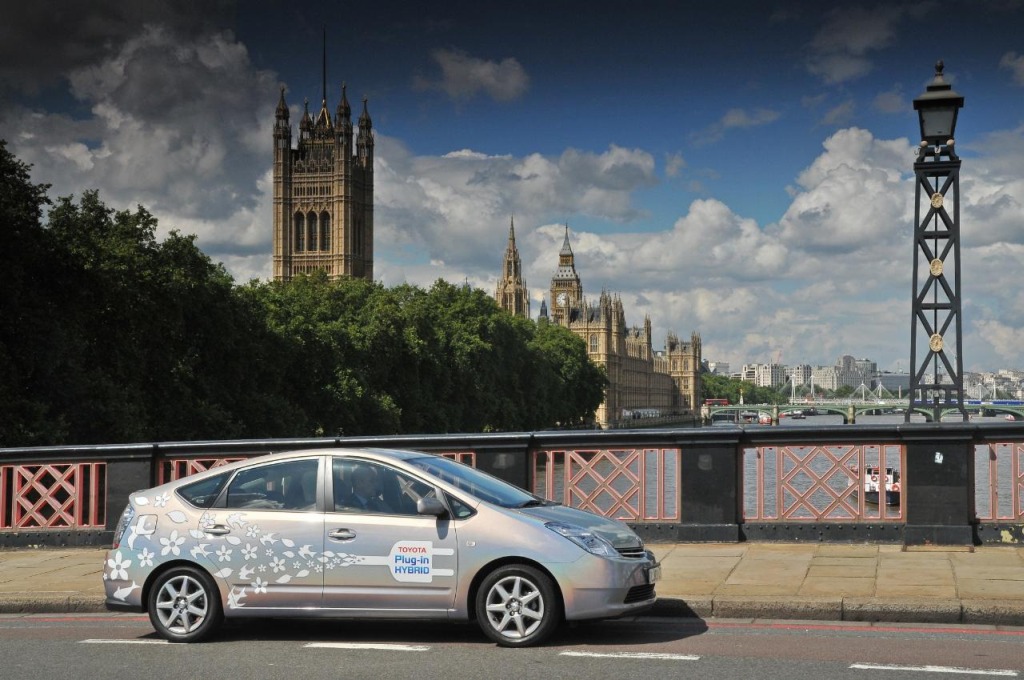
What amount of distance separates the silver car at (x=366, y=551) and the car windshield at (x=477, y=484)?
0.02m

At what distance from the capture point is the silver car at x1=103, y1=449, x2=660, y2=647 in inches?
400

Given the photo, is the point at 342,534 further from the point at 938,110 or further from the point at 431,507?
the point at 938,110

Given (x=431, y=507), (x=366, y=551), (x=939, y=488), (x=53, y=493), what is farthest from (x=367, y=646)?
(x=53, y=493)

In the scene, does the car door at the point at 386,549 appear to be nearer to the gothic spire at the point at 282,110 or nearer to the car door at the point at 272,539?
the car door at the point at 272,539

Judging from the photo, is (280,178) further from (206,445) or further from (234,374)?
(206,445)

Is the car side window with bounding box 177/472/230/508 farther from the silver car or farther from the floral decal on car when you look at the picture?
the floral decal on car

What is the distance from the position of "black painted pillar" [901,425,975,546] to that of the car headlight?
5.92 m

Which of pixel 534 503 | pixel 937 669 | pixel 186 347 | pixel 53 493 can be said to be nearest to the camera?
pixel 937 669

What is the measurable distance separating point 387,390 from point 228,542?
69.3 m

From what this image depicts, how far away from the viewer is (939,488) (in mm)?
15031

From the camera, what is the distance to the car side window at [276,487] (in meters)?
10.9

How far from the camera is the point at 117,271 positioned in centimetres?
4606

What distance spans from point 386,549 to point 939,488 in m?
7.37

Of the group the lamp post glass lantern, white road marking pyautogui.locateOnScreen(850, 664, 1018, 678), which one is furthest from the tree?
white road marking pyautogui.locateOnScreen(850, 664, 1018, 678)
